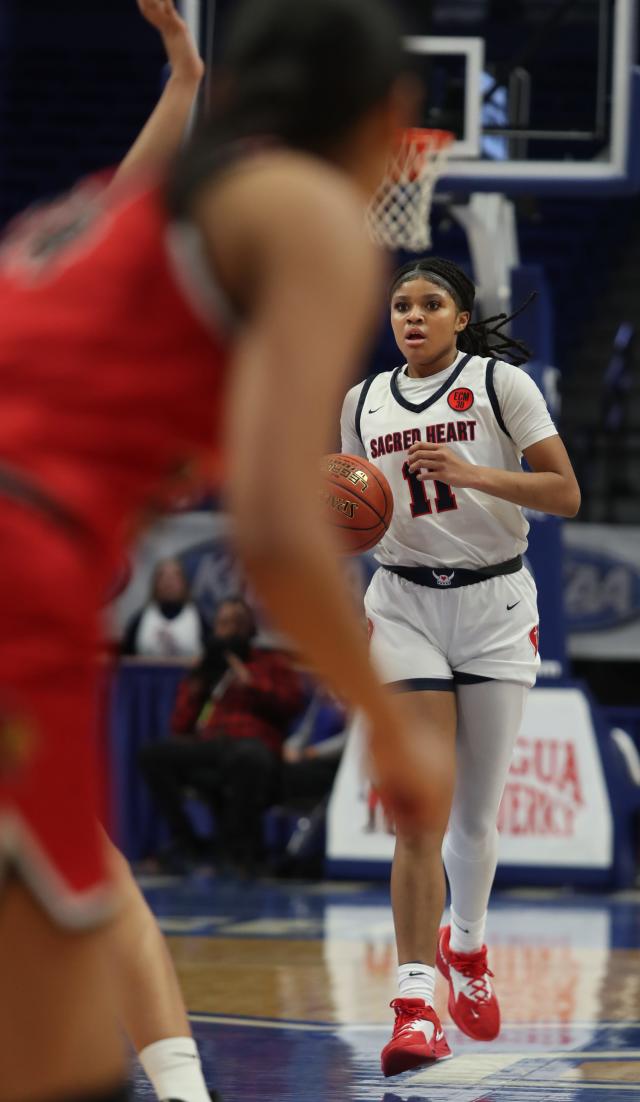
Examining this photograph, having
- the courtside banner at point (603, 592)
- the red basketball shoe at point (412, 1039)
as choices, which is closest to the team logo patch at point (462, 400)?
the red basketball shoe at point (412, 1039)

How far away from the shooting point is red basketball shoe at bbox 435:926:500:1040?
498cm

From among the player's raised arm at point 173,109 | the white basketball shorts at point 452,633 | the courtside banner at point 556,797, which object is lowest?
the courtside banner at point 556,797

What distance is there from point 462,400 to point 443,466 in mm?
396

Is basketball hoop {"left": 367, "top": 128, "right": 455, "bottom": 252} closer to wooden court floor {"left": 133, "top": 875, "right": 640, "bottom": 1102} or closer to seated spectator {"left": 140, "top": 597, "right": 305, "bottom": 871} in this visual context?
seated spectator {"left": 140, "top": 597, "right": 305, "bottom": 871}

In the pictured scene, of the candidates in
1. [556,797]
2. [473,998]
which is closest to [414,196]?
[556,797]

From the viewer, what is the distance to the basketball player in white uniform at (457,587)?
4816 millimetres

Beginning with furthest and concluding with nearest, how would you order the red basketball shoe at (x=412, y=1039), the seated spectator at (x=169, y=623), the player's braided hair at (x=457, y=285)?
the seated spectator at (x=169, y=623)
the player's braided hair at (x=457, y=285)
the red basketball shoe at (x=412, y=1039)

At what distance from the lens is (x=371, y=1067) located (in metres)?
4.80

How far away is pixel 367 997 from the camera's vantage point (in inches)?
238

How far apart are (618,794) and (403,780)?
8659 mm

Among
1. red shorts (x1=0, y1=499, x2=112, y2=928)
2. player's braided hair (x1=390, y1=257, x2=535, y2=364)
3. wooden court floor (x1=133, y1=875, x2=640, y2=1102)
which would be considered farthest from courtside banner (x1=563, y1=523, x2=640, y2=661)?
red shorts (x1=0, y1=499, x2=112, y2=928)

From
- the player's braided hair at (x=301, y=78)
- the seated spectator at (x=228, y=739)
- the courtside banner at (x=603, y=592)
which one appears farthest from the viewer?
the courtside banner at (x=603, y=592)

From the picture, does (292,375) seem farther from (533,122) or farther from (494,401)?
(533,122)

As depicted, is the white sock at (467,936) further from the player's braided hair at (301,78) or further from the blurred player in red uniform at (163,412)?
the player's braided hair at (301,78)
